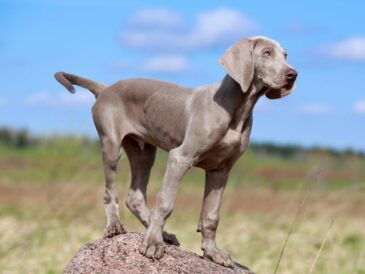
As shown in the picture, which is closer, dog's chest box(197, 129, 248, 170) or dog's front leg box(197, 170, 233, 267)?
dog's chest box(197, 129, 248, 170)

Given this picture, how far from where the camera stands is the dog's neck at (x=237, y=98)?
14.8 feet

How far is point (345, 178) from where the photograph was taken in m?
39.4

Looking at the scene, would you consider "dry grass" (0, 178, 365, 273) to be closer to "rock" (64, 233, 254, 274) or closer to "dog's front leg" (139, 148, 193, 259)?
"rock" (64, 233, 254, 274)

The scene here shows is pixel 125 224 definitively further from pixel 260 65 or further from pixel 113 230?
pixel 260 65

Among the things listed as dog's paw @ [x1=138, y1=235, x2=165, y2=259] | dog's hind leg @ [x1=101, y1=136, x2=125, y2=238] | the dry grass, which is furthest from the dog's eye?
the dry grass

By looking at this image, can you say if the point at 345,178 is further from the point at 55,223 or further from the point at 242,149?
the point at 242,149

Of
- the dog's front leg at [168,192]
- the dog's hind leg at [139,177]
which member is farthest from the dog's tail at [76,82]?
the dog's front leg at [168,192]

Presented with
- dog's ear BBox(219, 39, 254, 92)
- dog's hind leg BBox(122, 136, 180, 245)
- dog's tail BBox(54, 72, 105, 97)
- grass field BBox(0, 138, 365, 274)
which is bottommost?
grass field BBox(0, 138, 365, 274)

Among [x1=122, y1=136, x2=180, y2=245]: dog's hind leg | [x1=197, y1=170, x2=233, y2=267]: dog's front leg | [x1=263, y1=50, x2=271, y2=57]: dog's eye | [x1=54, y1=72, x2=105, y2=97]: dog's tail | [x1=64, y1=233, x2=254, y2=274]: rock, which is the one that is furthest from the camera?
[x1=54, y1=72, x2=105, y2=97]: dog's tail

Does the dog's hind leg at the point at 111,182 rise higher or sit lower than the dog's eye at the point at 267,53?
lower

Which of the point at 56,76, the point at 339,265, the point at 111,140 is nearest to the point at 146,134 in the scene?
the point at 111,140

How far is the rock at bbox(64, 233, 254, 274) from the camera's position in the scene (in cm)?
456

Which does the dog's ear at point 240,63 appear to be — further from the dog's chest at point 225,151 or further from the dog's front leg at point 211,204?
the dog's front leg at point 211,204

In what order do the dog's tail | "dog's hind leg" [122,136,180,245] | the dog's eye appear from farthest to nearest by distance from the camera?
the dog's tail < "dog's hind leg" [122,136,180,245] < the dog's eye
